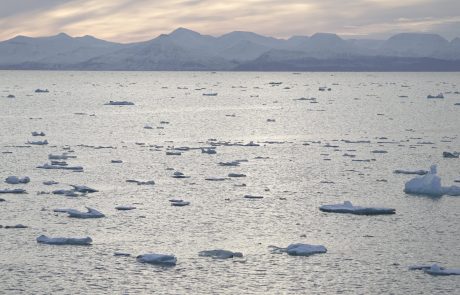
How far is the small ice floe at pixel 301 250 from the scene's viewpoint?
24281mm

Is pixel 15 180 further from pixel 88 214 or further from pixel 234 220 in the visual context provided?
pixel 234 220

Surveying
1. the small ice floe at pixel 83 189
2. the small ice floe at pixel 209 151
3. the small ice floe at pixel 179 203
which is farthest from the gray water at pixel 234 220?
the small ice floe at pixel 209 151

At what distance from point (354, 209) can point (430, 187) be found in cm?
520

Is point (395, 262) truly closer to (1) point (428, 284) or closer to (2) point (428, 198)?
(1) point (428, 284)

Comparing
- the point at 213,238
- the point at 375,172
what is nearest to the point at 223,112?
the point at 375,172

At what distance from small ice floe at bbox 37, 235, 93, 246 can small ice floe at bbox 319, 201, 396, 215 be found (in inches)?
381

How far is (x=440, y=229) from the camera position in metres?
27.9

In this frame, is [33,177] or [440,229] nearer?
[440,229]

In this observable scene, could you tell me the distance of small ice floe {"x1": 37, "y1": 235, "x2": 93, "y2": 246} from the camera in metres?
25.1

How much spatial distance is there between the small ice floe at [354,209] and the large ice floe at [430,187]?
384 cm

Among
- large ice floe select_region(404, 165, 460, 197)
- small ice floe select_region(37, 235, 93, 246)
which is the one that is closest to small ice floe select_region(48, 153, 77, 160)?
small ice floe select_region(37, 235, 93, 246)

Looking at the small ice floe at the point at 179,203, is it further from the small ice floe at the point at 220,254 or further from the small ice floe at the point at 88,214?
the small ice floe at the point at 220,254

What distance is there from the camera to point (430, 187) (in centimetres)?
3362

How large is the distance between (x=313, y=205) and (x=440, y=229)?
18.3 ft
